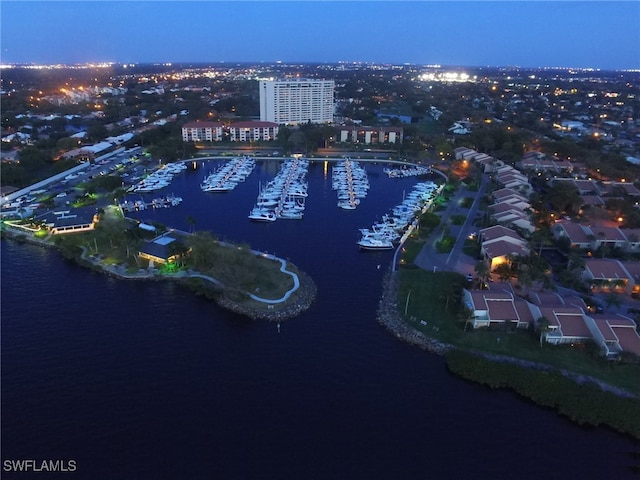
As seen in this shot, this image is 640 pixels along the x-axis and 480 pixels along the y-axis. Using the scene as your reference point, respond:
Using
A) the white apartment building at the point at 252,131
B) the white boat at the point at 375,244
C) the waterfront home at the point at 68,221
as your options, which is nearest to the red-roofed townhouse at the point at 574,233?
the white boat at the point at 375,244

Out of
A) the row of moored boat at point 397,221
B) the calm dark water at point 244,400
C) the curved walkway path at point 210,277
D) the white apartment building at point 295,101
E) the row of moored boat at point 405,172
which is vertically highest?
the white apartment building at point 295,101

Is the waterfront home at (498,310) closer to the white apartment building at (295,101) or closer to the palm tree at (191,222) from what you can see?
the palm tree at (191,222)

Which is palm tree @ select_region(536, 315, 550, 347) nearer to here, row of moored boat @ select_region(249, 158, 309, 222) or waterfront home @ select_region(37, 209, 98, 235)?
row of moored boat @ select_region(249, 158, 309, 222)

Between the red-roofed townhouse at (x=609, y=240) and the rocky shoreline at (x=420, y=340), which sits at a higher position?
the red-roofed townhouse at (x=609, y=240)

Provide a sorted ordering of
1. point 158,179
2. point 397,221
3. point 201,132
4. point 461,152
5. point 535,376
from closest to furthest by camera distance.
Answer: point 535,376, point 397,221, point 158,179, point 461,152, point 201,132

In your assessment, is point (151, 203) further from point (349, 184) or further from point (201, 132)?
point (201, 132)

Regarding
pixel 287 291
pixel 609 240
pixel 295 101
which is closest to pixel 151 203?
pixel 287 291

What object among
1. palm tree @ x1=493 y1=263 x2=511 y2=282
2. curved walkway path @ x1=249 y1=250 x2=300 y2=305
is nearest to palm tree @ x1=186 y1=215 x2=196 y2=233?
curved walkway path @ x1=249 y1=250 x2=300 y2=305
